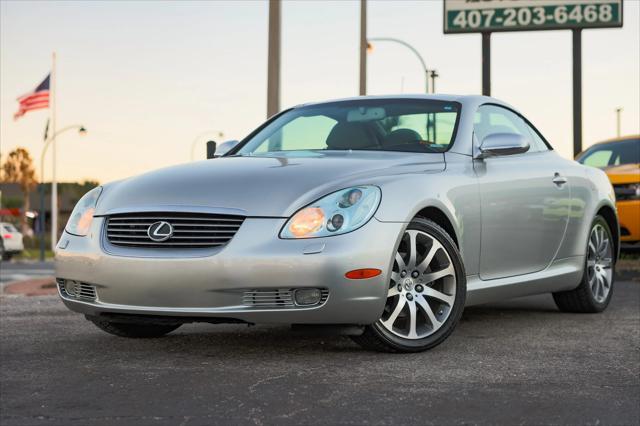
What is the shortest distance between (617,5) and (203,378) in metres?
20.2

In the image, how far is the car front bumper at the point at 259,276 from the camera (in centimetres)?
499

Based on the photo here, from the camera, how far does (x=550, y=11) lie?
2286 cm

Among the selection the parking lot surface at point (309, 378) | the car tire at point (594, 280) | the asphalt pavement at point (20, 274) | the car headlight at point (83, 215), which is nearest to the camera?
the parking lot surface at point (309, 378)

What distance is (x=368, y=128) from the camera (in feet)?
21.4

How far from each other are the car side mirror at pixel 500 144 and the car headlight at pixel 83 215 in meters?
2.32

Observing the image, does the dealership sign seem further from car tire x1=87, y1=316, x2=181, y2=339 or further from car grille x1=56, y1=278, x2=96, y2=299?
car grille x1=56, y1=278, x2=96, y2=299

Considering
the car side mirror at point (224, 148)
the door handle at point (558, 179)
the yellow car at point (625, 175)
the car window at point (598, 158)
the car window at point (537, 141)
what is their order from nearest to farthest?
the car side mirror at point (224, 148), the door handle at point (558, 179), the car window at point (537, 141), the yellow car at point (625, 175), the car window at point (598, 158)

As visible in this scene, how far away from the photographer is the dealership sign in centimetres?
2272

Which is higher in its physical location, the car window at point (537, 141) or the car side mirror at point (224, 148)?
the car window at point (537, 141)

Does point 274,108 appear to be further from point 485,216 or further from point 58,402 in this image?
point 58,402

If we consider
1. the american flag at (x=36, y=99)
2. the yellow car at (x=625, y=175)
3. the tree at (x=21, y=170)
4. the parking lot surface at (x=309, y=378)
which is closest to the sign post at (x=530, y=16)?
the yellow car at (x=625, y=175)

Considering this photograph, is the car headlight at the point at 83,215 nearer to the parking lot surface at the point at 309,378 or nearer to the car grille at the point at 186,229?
the car grille at the point at 186,229

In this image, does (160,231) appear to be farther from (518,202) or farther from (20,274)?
(20,274)

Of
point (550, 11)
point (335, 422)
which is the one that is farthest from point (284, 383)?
point (550, 11)
